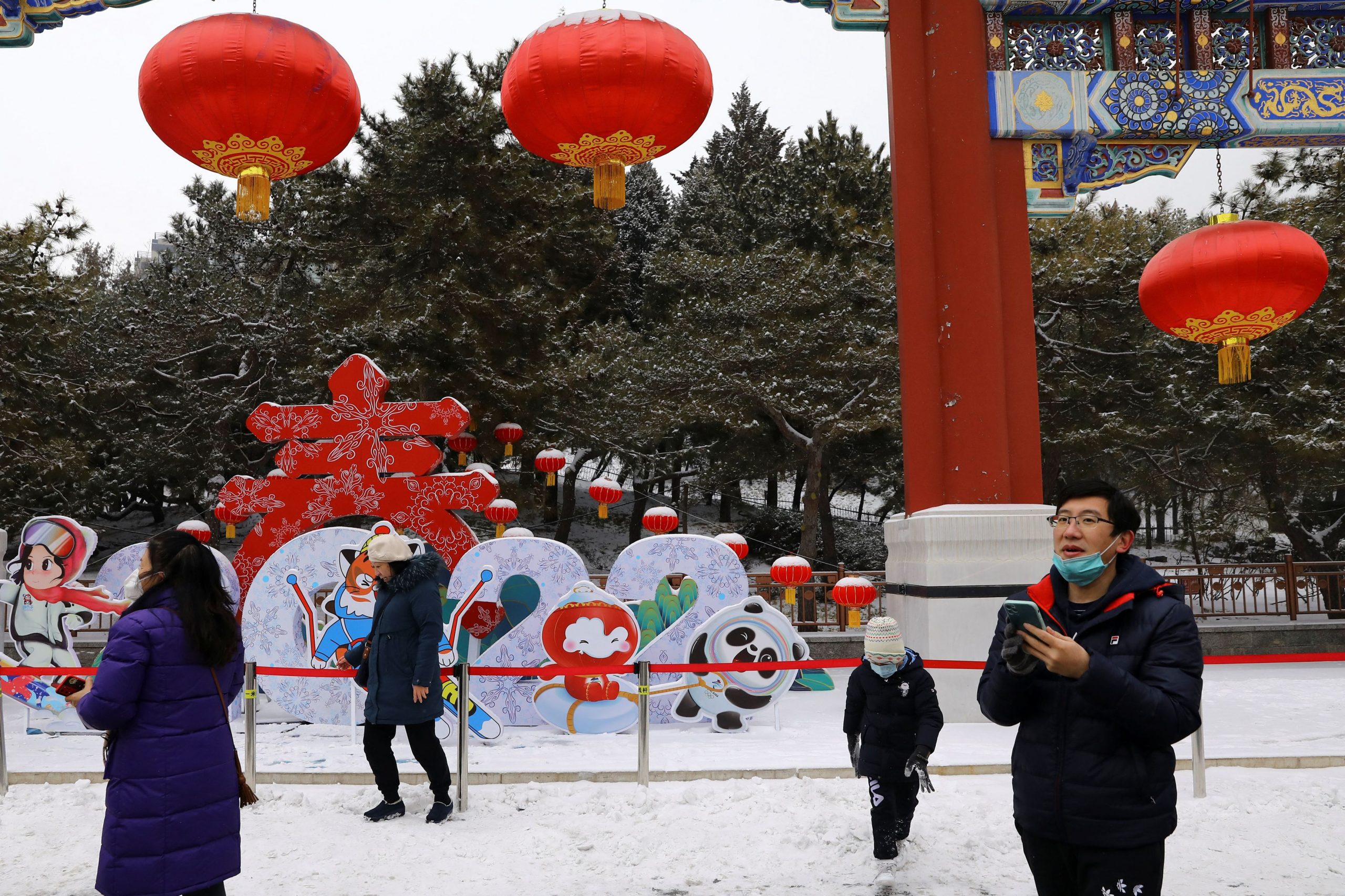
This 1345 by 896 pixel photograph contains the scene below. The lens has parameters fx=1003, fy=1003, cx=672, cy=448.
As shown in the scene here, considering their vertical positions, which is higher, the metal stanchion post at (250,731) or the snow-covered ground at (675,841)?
the metal stanchion post at (250,731)

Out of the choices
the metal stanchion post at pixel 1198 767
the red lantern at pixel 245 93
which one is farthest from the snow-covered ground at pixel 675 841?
the red lantern at pixel 245 93

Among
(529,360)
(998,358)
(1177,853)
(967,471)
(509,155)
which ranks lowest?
(1177,853)

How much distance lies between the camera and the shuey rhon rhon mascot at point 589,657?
7148 millimetres

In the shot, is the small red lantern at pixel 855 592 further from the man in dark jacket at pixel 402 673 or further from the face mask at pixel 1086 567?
the face mask at pixel 1086 567

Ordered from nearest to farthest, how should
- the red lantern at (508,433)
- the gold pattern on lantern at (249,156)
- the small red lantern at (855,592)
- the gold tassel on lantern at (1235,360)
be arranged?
1. the gold pattern on lantern at (249,156)
2. the gold tassel on lantern at (1235,360)
3. the small red lantern at (855,592)
4. the red lantern at (508,433)

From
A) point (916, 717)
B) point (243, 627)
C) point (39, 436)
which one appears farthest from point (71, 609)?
point (39, 436)

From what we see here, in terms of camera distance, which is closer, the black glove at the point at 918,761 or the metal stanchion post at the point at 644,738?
the black glove at the point at 918,761

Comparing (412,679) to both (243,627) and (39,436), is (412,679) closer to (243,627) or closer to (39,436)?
(243,627)

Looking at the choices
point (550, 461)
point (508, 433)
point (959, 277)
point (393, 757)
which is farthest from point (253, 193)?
A: point (508, 433)

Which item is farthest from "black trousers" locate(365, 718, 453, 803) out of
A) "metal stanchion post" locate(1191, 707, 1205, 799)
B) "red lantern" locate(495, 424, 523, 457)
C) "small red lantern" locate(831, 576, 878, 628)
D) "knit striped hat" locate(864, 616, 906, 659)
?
"red lantern" locate(495, 424, 523, 457)

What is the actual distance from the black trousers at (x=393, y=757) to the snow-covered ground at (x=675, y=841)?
0.56ft

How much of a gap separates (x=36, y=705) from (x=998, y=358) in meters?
7.58

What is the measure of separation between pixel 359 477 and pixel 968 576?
485 centimetres

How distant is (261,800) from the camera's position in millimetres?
5406
